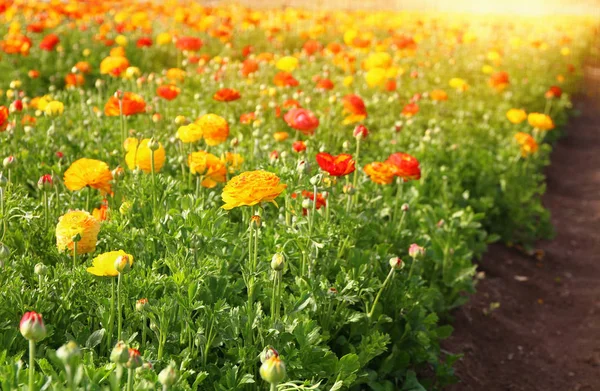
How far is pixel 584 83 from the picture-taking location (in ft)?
37.4

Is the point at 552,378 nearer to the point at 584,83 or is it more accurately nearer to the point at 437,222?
the point at 437,222

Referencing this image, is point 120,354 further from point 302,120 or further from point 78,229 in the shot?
point 302,120

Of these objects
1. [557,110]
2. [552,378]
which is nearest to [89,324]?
[552,378]

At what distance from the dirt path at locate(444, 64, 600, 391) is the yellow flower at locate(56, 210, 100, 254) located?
167 centimetres

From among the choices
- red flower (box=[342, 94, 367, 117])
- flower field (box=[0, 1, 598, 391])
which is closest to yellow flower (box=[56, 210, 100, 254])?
flower field (box=[0, 1, 598, 391])

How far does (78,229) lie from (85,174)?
15.1 inches

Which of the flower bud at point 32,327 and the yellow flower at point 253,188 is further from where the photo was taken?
the yellow flower at point 253,188

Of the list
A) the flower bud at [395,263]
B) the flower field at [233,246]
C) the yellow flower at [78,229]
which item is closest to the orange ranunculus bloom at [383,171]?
the flower field at [233,246]

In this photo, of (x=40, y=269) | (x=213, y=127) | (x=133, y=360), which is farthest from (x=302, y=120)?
(x=133, y=360)

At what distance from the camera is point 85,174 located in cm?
235

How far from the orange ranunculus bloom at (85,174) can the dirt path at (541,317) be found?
5.42 ft

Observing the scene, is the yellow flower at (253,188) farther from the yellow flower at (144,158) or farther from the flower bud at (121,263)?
the yellow flower at (144,158)

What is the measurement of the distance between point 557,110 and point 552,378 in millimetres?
4559

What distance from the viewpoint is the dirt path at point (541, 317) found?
128 inches
